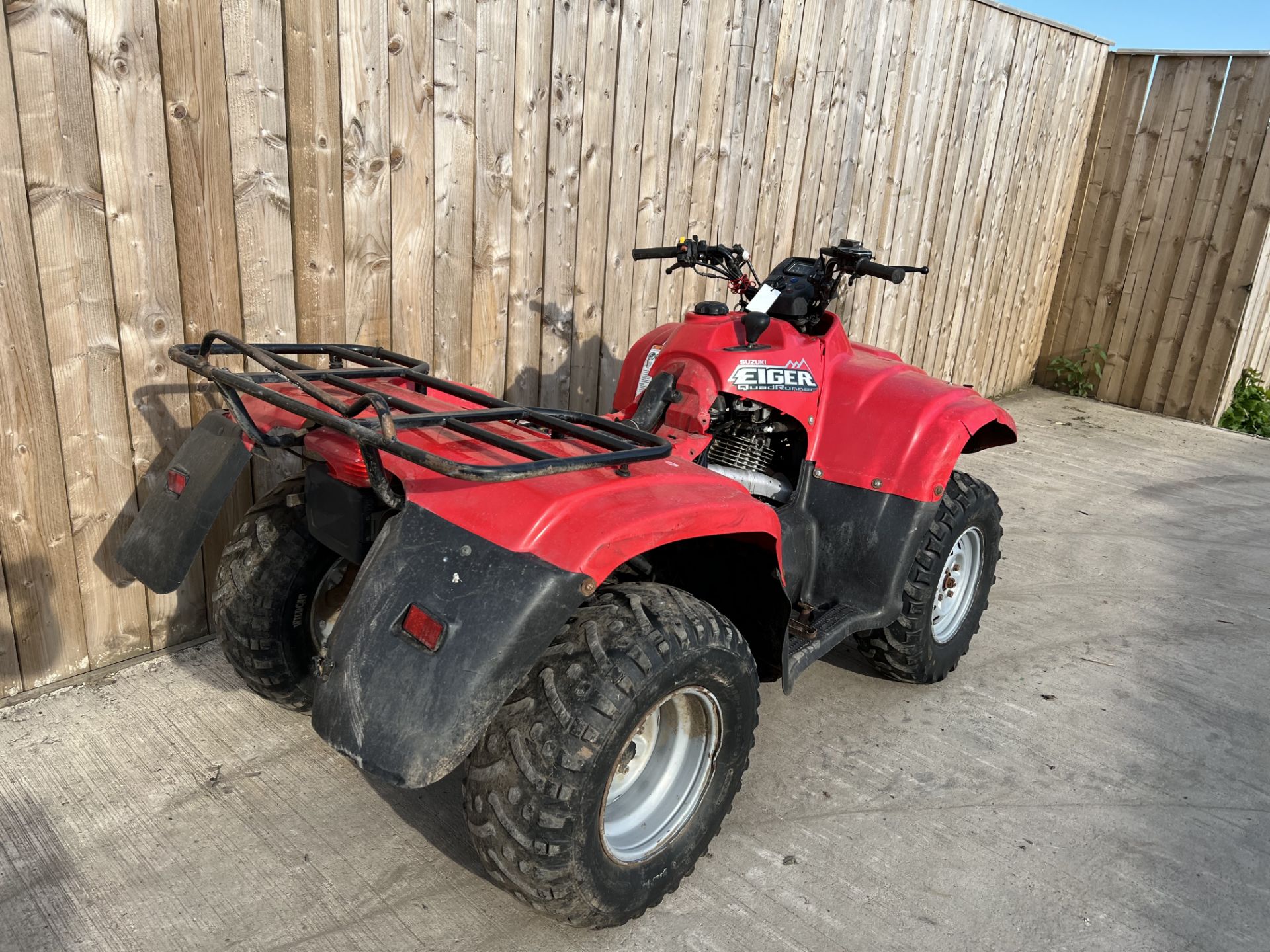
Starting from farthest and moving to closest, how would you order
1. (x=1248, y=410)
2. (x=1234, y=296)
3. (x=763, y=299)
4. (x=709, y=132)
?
(x=1248, y=410) → (x=1234, y=296) → (x=709, y=132) → (x=763, y=299)

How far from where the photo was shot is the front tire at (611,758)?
2014 mm

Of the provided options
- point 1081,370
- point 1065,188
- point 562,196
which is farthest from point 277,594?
point 1081,370

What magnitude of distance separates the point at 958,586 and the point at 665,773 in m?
1.66

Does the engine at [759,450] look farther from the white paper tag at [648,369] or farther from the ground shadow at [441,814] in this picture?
the ground shadow at [441,814]

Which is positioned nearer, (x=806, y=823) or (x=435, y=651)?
(x=435, y=651)

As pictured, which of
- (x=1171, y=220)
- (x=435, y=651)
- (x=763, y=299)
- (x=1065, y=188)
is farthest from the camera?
(x=1065, y=188)

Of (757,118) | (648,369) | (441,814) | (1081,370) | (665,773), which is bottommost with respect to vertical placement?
(441,814)

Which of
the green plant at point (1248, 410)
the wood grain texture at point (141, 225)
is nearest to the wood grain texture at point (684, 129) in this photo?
the wood grain texture at point (141, 225)

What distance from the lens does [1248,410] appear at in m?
8.29

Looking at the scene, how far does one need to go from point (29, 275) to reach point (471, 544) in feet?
5.73

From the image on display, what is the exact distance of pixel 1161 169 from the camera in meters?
7.85

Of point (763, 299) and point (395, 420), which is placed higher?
point (763, 299)

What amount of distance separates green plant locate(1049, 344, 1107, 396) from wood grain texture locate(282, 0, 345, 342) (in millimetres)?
6853

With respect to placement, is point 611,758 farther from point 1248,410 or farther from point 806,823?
point 1248,410
